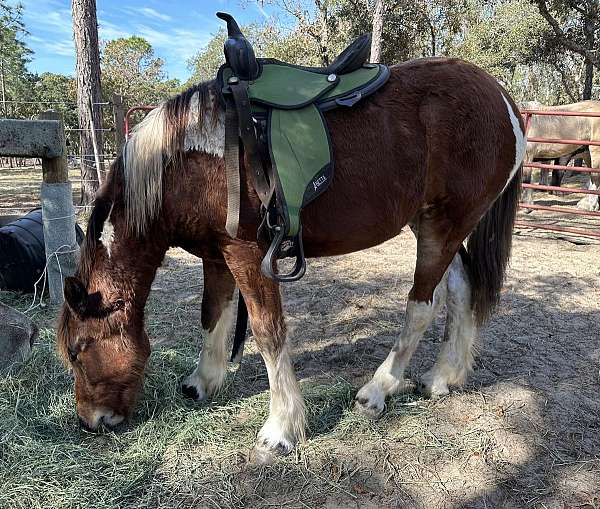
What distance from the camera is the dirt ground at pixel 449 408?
6.18 feet

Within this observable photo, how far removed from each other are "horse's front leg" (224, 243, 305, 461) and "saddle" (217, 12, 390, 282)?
11cm

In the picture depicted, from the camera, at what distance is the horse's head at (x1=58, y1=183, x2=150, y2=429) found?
1.94 meters

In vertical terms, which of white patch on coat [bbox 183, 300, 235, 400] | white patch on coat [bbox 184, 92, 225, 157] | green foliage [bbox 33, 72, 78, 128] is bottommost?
white patch on coat [bbox 183, 300, 235, 400]

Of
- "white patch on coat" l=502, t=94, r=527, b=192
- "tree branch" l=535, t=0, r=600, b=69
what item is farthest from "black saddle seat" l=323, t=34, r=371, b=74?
"tree branch" l=535, t=0, r=600, b=69

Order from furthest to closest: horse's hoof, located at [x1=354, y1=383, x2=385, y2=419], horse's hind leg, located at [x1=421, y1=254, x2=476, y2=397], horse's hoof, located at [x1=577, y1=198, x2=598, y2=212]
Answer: horse's hoof, located at [x1=577, y1=198, x2=598, y2=212]
horse's hind leg, located at [x1=421, y1=254, x2=476, y2=397]
horse's hoof, located at [x1=354, y1=383, x2=385, y2=419]

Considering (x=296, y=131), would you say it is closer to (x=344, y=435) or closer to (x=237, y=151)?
(x=237, y=151)

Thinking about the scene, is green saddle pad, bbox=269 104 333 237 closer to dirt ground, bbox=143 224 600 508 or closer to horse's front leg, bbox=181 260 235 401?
horse's front leg, bbox=181 260 235 401

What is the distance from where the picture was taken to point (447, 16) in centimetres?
1631

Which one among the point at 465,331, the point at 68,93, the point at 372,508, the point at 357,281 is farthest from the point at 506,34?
the point at 68,93

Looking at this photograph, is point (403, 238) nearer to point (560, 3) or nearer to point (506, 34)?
point (560, 3)

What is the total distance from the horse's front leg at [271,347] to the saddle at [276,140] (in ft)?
0.36

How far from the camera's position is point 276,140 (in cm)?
180

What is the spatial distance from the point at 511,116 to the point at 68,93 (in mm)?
33942

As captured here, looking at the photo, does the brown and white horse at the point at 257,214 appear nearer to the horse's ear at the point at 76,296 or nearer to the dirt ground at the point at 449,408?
the horse's ear at the point at 76,296
